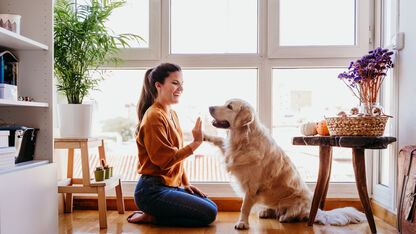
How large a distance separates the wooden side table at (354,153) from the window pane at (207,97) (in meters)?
0.77

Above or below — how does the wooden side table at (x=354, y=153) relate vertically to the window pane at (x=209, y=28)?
below

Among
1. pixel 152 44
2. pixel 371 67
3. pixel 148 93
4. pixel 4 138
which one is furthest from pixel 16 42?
pixel 371 67

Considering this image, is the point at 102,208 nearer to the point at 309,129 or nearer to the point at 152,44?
the point at 152,44

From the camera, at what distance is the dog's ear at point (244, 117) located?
2037mm

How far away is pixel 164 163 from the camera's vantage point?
6.62 ft

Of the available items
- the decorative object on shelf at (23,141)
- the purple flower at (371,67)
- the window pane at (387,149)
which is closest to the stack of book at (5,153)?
the decorative object on shelf at (23,141)

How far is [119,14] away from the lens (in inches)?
106

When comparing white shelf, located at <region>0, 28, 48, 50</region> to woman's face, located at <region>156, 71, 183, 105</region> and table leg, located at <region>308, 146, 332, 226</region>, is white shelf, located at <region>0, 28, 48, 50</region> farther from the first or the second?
table leg, located at <region>308, 146, 332, 226</region>

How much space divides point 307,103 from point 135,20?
1637 mm

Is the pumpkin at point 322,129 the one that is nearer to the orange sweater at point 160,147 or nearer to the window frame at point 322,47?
the window frame at point 322,47

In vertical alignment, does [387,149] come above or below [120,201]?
above

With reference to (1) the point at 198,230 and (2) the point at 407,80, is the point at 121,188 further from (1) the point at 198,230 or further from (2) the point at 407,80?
(2) the point at 407,80

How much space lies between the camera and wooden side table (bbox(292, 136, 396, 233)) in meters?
1.83

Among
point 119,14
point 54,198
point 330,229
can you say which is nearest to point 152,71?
point 119,14
